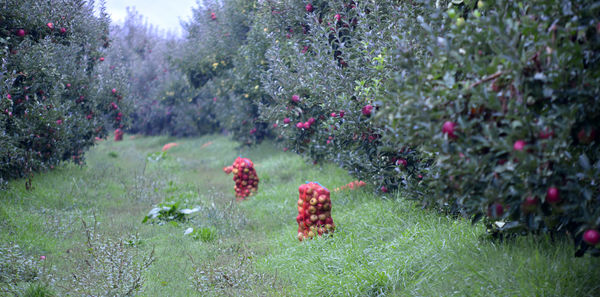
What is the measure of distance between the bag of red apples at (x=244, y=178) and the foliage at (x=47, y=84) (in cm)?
359

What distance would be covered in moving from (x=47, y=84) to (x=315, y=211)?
6180mm

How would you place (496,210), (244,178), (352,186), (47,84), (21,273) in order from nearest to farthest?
(496,210)
(21,273)
(352,186)
(47,84)
(244,178)

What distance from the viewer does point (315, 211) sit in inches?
227

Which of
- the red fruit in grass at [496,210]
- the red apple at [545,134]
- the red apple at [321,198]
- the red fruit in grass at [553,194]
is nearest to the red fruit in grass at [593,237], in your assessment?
the red fruit in grass at [553,194]

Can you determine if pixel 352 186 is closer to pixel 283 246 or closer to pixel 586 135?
pixel 283 246

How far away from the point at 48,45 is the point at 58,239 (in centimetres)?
362

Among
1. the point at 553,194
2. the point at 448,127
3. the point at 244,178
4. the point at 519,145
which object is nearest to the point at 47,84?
the point at 244,178

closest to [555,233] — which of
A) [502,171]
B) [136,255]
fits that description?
[502,171]

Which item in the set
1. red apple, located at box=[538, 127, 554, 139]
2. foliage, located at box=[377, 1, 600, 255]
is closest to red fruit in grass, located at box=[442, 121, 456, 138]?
foliage, located at box=[377, 1, 600, 255]

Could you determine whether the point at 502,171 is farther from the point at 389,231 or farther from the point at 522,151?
the point at 389,231

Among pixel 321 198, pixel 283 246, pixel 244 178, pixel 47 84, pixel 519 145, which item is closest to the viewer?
pixel 519 145

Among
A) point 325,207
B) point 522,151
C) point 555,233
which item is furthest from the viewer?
point 325,207

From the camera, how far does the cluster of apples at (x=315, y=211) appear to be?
572cm

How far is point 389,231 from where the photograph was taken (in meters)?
5.43
